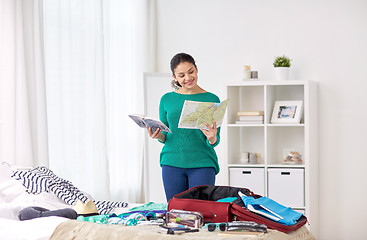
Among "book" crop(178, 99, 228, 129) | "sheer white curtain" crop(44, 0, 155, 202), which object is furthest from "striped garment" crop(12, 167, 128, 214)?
"sheer white curtain" crop(44, 0, 155, 202)

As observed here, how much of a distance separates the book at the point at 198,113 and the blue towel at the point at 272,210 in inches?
23.4

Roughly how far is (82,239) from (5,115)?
61.6 inches

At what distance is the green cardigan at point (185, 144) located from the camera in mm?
2947

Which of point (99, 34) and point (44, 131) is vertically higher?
point (99, 34)

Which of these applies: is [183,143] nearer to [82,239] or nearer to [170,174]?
[170,174]

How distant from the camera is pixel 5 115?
3443mm

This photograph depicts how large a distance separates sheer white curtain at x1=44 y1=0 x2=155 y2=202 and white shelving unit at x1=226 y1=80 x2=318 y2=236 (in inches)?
38.6

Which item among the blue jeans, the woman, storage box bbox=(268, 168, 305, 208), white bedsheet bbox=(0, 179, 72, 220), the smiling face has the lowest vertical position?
storage box bbox=(268, 168, 305, 208)

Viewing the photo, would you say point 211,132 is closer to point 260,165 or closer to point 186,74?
point 186,74

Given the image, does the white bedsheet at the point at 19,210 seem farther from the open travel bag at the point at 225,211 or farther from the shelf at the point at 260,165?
the shelf at the point at 260,165

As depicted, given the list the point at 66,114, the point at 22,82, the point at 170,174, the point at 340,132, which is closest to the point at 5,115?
the point at 22,82

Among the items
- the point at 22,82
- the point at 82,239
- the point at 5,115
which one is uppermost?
the point at 22,82

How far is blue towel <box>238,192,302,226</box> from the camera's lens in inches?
86.4

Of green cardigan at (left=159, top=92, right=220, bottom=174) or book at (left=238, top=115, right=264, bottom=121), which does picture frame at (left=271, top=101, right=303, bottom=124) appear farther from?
green cardigan at (left=159, top=92, right=220, bottom=174)
